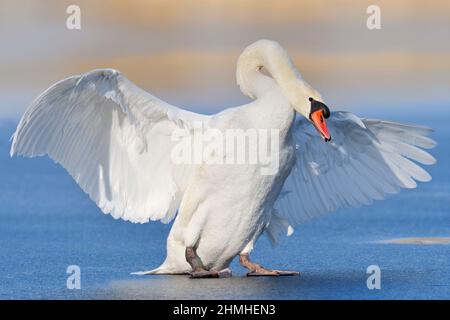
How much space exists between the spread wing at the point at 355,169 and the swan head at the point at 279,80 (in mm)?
917

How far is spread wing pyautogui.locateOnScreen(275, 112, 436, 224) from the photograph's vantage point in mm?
13586

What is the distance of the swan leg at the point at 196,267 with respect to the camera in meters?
12.5

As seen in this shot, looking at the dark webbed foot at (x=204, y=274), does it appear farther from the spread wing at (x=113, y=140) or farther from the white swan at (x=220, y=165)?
the spread wing at (x=113, y=140)

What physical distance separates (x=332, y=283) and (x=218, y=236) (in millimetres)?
1181

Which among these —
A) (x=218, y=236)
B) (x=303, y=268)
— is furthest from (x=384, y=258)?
(x=218, y=236)

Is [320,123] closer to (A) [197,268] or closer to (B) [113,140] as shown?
(A) [197,268]

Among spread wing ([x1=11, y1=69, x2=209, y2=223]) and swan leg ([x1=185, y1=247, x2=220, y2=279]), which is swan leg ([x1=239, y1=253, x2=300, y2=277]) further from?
spread wing ([x1=11, y1=69, x2=209, y2=223])

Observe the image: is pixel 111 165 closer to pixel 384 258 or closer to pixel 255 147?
pixel 255 147

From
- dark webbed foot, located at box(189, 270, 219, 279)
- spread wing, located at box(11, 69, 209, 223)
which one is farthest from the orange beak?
dark webbed foot, located at box(189, 270, 219, 279)

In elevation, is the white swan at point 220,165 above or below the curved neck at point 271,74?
below

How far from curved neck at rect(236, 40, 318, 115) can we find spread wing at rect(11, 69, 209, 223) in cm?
55

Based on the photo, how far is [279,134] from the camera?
12.1 m

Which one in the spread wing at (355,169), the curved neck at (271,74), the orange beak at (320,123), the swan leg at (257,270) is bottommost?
the swan leg at (257,270)

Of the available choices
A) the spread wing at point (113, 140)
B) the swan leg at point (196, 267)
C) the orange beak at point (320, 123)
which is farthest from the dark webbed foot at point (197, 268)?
the orange beak at point (320, 123)
